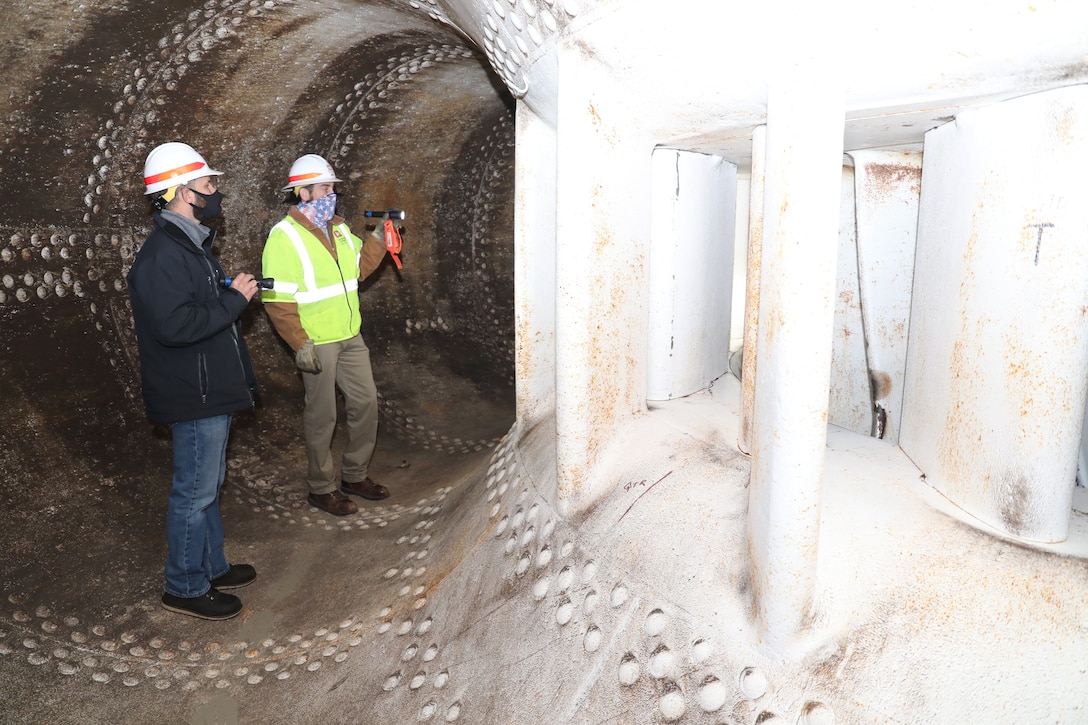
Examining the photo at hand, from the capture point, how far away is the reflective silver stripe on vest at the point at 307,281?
10.6ft

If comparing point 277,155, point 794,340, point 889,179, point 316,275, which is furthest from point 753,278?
point 277,155

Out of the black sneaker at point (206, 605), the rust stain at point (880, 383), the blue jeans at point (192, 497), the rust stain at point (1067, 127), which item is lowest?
the black sneaker at point (206, 605)

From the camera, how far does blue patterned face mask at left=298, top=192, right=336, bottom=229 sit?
3312 mm

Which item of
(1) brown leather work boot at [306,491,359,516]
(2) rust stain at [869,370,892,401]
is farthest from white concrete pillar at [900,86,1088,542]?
(1) brown leather work boot at [306,491,359,516]

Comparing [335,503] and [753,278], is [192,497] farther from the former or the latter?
[753,278]

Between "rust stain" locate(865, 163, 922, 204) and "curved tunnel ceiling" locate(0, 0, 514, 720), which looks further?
"curved tunnel ceiling" locate(0, 0, 514, 720)

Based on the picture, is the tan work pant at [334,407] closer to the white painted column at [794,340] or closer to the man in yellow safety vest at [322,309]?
the man in yellow safety vest at [322,309]

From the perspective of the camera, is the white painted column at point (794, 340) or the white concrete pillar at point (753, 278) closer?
the white painted column at point (794, 340)

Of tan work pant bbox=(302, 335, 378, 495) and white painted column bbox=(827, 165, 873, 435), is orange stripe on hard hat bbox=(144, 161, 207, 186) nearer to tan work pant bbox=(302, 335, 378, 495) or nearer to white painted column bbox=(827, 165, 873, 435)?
tan work pant bbox=(302, 335, 378, 495)

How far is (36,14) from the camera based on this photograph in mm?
3039

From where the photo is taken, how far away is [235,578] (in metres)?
3.03

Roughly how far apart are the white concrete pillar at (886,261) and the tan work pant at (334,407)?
2.06 m

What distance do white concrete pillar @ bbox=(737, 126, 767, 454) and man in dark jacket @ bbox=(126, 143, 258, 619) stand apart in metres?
1.62

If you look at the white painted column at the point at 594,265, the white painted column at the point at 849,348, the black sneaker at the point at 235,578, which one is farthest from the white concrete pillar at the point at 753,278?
the black sneaker at the point at 235,578
